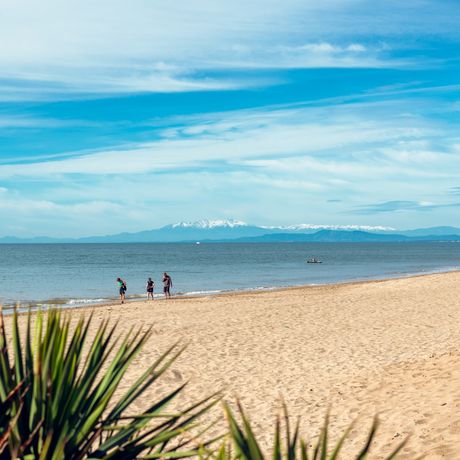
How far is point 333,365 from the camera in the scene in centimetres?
1282

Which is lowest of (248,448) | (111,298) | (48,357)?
(111,298)

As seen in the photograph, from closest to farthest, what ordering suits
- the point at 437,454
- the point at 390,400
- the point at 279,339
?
1. the point at 437,454
2. the point at 390,400
3. the point at 279,339

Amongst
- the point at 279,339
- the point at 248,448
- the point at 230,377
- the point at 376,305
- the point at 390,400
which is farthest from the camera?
the point at 376,305

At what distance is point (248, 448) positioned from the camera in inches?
93.8

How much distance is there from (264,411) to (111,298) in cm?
2811

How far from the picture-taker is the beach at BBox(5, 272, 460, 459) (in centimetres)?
857

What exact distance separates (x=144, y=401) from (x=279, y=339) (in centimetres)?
647

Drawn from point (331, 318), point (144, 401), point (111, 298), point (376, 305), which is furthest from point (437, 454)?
point (111, 298)

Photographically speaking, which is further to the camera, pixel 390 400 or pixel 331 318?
pixel 331 318

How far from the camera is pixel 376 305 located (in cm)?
2417

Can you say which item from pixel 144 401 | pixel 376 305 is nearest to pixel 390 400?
pixel 144 401

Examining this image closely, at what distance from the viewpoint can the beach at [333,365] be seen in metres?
8.57

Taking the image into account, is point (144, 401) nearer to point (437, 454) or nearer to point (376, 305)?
point (437, 454)

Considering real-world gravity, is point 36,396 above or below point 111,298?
above
